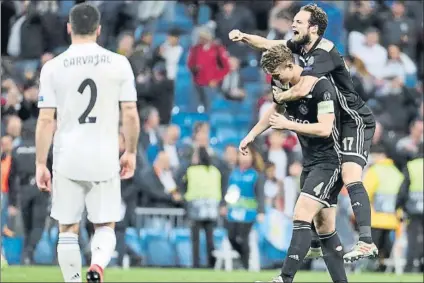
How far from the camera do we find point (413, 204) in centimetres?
1989

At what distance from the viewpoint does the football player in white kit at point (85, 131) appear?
10.3 m

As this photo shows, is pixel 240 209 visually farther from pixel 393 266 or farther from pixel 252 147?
pixel 393 266

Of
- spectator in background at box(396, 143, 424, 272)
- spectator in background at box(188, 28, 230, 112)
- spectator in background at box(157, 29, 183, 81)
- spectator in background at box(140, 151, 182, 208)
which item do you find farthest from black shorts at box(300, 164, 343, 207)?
spectator in background at box(157, 29, 183, 81)

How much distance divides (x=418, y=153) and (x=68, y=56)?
10858 millimetres

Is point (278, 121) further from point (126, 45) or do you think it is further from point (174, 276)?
point (126, 45)

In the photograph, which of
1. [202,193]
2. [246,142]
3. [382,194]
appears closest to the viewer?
[246,142]

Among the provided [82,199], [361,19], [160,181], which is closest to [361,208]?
[82,199]

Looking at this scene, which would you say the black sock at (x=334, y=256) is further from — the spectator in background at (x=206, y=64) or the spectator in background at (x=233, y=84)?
the spectator in background at (x=233, y=84)

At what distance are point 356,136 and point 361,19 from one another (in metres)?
13.5

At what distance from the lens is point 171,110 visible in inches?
932

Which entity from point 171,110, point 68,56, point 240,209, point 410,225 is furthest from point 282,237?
point 68,56

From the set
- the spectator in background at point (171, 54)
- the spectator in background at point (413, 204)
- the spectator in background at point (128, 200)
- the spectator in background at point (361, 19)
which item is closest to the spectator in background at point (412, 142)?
the spectator in background at point (413, 204)

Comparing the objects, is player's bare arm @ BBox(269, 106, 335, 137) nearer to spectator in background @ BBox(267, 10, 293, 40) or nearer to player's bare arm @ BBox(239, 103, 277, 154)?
player's bare arm @ BBox(239, 103, 277, 154)

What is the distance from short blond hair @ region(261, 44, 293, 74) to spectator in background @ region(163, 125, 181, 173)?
9.91m
